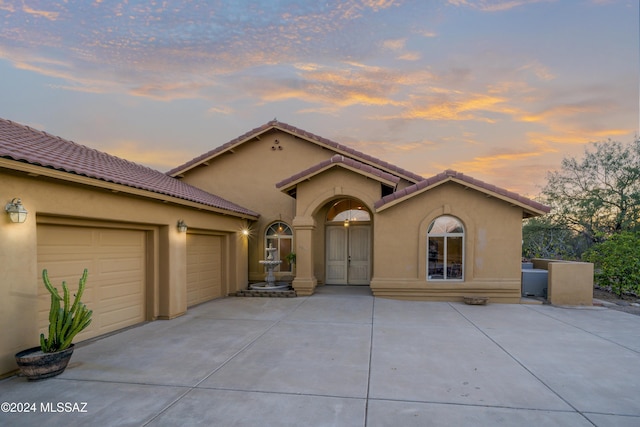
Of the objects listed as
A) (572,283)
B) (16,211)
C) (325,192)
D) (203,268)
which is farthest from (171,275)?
(572,283)

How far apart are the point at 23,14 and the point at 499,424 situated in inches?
549

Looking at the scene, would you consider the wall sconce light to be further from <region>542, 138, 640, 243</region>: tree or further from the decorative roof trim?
<region>542, 138, 640, 243</region>: tree

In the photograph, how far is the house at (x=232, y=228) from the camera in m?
5.48

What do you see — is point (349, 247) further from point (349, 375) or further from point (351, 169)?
point (349, 375)

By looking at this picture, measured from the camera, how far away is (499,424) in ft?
11.9

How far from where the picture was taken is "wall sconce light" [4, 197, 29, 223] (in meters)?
4.89

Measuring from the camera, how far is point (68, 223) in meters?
6.20

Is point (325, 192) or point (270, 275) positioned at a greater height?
point (325, 192)

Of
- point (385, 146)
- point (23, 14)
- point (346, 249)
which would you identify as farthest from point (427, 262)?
point (23, 14)

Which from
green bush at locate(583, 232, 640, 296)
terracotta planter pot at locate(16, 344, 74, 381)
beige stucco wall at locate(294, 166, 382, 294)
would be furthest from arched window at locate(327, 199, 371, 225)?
terracotta planter pot at locate(16, 344, 74, 381)

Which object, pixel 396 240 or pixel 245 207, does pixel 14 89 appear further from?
pixel 396 240

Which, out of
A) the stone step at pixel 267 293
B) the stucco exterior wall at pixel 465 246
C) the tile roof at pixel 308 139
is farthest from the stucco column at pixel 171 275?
the tile roof at pixel 308 139

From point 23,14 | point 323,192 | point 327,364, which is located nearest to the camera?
point 327,364

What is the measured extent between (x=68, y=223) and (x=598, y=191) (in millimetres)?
23207
